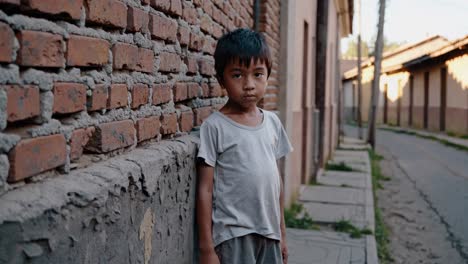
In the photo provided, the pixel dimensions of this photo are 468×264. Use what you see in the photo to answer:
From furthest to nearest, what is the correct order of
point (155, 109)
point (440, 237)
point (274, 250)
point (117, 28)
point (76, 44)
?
point (440, 237)
point (274, 250)
point (155, 109)
point (117, 28)
point (76, 44)

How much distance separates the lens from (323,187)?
9062 millimetres

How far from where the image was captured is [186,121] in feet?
8.92

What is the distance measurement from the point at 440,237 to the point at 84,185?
18.7 feet

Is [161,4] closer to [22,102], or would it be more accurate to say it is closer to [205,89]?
[205,89]

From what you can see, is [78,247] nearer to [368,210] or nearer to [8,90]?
[8,90]

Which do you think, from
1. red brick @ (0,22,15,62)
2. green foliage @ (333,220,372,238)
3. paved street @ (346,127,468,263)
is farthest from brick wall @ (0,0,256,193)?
paved street @ (346,127,468,263)

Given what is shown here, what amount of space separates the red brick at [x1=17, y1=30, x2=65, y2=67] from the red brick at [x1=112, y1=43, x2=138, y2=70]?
377 millimetres

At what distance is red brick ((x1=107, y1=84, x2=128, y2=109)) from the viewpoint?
185cm

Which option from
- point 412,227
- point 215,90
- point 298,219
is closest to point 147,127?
point 215,90

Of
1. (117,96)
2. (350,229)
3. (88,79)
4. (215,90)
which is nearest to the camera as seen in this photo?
(88,79)

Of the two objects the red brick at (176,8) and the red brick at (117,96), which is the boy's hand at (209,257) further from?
the red brick at (176,8)

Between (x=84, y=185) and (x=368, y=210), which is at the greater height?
(x=84, y=185)

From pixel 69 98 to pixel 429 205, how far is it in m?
7.57

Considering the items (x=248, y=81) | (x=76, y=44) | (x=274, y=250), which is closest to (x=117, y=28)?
(x=76, y=44)
